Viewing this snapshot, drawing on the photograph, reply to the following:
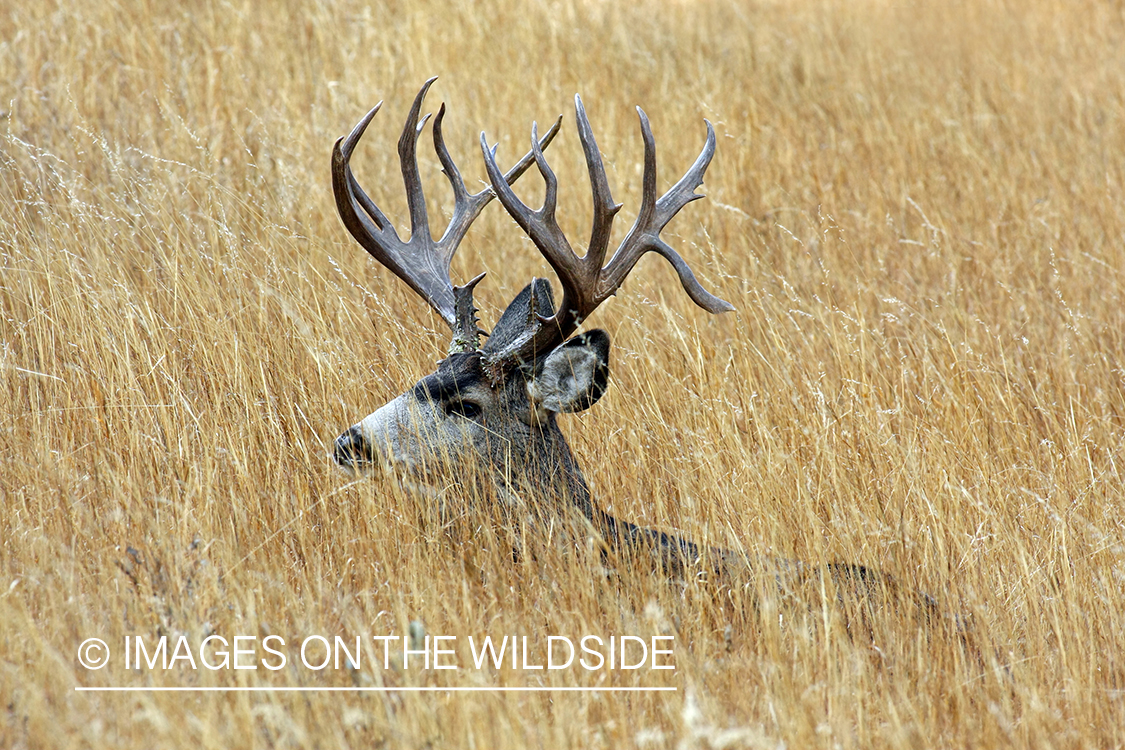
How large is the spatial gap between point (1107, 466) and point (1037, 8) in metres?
8.01

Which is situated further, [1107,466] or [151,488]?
[1107,466]

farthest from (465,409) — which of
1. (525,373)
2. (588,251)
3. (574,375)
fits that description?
(588,251)

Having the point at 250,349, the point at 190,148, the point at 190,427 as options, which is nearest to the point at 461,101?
the point at 190,148

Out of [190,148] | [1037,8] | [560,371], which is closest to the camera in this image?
[560,371]

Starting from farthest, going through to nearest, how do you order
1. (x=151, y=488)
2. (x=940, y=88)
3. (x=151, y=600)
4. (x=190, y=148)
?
(x=940, y=88) < (x=190, y=148) < (x=151, y=488) < (x=151, y=600)

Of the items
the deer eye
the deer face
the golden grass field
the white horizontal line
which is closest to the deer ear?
the deer face

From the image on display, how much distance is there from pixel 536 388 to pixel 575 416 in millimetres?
754

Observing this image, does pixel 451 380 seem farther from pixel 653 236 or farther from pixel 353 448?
pixel 653 236

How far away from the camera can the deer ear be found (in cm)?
360

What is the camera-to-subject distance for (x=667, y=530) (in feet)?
12.5

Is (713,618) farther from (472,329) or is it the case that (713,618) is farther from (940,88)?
(940,88)

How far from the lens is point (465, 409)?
12.1 ft

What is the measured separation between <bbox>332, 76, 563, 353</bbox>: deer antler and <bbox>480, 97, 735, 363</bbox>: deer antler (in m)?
0.22

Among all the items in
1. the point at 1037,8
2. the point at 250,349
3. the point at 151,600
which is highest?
the point at 1037,8
